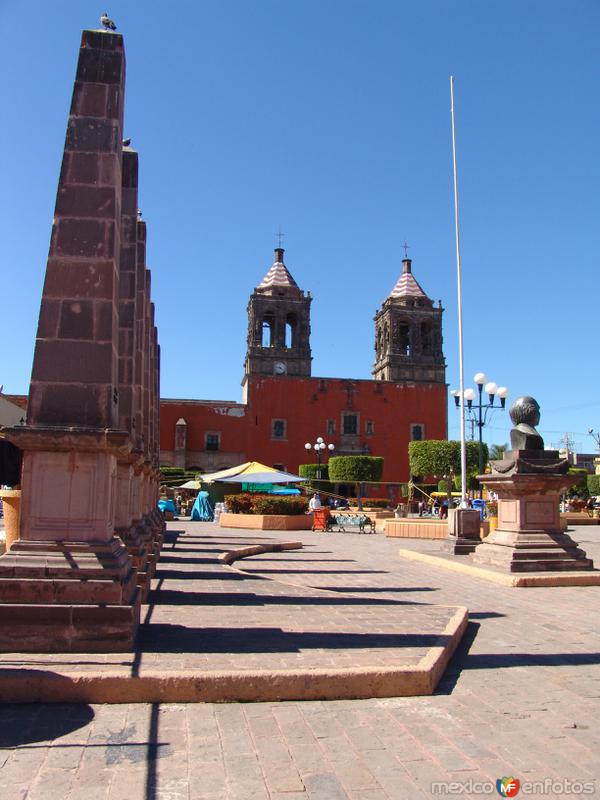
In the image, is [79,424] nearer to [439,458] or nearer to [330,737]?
[330,737]

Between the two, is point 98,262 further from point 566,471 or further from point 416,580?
point 566,471

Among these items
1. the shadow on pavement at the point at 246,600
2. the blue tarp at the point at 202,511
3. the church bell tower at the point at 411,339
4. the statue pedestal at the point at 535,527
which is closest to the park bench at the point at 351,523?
the blue tarp at the point at 202,511

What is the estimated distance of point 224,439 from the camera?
48375mm

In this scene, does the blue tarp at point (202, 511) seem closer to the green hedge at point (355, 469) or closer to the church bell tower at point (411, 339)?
the green hedge at point (355, 469)

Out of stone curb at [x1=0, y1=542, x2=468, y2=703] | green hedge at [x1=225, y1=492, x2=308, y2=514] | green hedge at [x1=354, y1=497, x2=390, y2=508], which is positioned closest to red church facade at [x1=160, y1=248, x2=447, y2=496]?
green hedge at [x1=354, y1=497, x2=390, y2=508]

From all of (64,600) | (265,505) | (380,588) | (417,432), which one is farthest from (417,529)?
(417,432)

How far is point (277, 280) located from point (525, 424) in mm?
46355

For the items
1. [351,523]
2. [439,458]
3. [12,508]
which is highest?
[439,458]

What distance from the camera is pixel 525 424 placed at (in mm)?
10656

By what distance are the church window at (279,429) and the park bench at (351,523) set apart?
2526 cm

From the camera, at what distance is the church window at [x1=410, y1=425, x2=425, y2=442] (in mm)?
51188

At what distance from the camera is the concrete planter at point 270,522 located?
2186 cm

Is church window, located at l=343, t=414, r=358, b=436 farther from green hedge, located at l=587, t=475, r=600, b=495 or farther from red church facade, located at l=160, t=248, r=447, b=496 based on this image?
green hedge, located at l=587, t=475, r=600, b=495

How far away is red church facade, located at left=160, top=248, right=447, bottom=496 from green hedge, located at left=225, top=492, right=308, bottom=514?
945 inches
